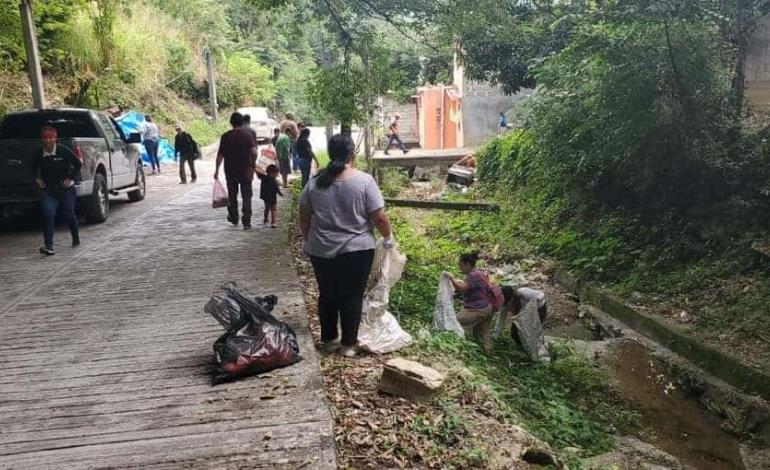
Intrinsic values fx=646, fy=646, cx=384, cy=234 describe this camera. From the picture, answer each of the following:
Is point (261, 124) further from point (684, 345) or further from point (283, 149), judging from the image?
point (684, 345)

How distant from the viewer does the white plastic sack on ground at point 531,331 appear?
734 centimetres

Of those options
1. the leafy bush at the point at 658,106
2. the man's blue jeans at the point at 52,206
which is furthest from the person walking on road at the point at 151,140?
the leafy bush at the point at 658,106

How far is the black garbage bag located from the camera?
4648 mm

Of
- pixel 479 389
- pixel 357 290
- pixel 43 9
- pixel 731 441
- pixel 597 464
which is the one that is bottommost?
pixel 731 441

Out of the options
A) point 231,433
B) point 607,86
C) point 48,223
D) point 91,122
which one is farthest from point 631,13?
point 91,122

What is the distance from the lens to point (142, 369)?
498 cm

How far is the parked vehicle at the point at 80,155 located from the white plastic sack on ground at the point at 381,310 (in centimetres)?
660

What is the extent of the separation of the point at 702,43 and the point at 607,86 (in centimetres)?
142

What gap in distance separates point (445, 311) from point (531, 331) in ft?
3.80

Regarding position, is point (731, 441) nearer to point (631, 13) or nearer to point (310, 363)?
point (310, 363)

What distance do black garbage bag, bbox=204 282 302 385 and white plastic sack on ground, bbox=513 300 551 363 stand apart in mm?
3303

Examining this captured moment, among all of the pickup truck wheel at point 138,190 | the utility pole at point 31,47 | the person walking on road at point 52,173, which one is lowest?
the pickup truck wheel at point 138,190

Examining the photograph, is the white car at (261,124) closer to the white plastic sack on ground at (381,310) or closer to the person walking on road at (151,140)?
the person walking on road at (151,140)

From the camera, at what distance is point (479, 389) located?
5035mm
